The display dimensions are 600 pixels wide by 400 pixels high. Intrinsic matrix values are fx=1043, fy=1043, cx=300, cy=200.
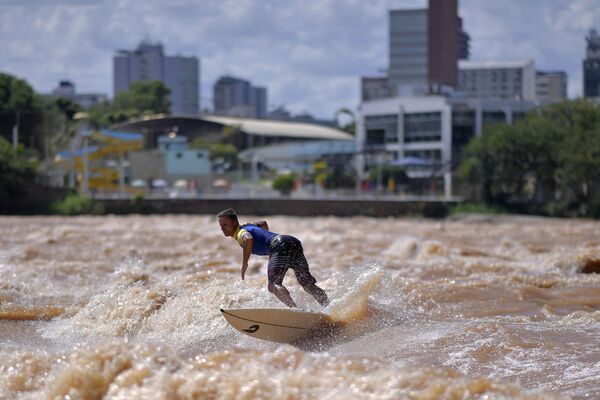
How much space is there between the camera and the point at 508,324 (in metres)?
11.9

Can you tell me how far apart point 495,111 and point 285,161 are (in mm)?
26234

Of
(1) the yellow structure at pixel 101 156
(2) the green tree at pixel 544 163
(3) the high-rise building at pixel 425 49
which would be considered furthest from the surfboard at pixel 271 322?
(3) the high-rise building at pixel 425 49

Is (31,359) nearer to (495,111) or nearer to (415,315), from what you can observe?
(415,315)

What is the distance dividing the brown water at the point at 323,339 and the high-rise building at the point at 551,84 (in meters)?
118

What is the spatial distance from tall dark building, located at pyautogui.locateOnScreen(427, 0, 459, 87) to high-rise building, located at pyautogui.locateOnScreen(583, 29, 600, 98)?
115ft

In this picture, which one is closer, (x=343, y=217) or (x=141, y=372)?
(x=141, y=372)

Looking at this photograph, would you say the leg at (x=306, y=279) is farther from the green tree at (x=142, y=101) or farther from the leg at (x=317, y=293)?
the green tree at (x=142, y=101)

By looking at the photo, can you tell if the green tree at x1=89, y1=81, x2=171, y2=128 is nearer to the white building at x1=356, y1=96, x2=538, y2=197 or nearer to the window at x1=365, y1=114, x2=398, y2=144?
the window at x1=365, y1=114, x2=398, y2=144

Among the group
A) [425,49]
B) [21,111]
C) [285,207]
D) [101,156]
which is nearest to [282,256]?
[285,207]

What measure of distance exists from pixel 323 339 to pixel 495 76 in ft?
485

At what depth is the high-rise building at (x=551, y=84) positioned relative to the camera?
447 ft

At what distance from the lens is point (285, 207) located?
63.1 meters

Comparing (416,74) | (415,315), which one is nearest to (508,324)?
(415,315)

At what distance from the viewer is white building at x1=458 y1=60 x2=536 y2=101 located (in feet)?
463
